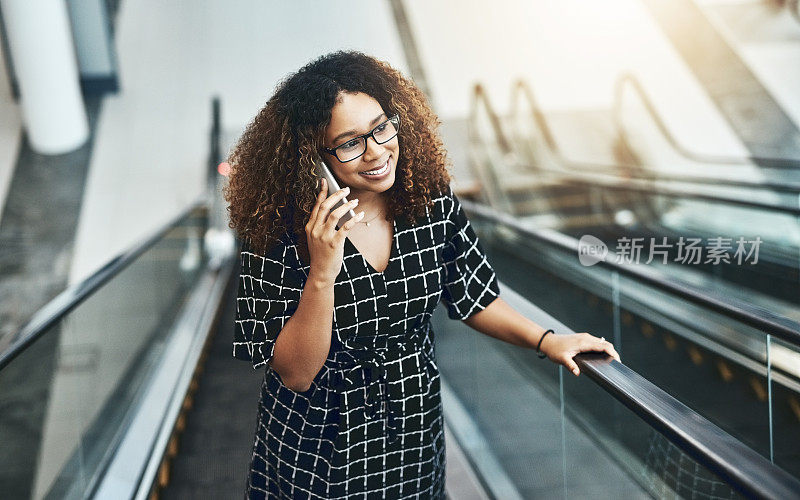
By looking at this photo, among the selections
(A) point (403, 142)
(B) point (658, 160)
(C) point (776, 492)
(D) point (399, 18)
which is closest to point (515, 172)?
(B) point (658, 160)

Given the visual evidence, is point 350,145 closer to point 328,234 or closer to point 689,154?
point 328,234

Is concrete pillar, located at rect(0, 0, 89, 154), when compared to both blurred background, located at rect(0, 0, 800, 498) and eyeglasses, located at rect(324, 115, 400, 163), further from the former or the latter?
eyeglasses, located at rect(324, 115, 400, 163)

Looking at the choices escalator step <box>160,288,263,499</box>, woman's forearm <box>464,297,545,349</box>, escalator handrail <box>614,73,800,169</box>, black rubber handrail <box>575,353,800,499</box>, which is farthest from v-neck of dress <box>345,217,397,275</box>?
escalator handrail <box>614,73,800,169</box>

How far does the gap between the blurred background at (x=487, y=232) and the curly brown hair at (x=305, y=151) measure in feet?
1.85

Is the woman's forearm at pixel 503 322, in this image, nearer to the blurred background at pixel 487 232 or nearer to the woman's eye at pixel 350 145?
the blurred background at pixel 487 232

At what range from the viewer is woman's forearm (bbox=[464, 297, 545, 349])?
1512mm

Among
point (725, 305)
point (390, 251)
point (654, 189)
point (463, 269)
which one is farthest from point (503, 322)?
point (654, 189)

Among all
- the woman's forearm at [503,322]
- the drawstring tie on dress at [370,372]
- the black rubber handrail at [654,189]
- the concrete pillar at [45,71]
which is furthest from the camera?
the concrete pillar at [45,71]

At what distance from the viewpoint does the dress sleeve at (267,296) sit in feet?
4.35

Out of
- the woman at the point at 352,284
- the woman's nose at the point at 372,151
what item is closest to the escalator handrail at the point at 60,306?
the woman at the point at 352,284

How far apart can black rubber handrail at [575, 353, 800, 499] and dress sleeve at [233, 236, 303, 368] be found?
2.04ft

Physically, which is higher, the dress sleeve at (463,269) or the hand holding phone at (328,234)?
the hand holding phone at (328,234)

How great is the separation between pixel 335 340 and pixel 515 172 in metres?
6.94

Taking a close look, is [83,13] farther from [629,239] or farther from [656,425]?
[656,425]
